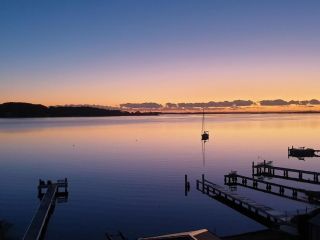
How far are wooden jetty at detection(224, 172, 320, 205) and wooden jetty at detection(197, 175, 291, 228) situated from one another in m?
6.89

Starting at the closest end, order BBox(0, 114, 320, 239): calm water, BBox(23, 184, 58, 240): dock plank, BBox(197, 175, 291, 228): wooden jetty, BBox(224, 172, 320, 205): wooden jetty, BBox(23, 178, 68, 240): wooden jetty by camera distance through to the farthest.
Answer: BBox(23, 184, 58, 240): dock plank, BBox(23, 178, 68, 240): wooden jetty, BBox(197, 175, 291, 228): wooden jetty, BBox(0, 114, 320, 239): calm water, BBox(224, 172, 320, 205): wooden jetty

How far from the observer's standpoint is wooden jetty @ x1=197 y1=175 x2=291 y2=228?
105ft

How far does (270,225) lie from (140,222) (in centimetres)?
1237

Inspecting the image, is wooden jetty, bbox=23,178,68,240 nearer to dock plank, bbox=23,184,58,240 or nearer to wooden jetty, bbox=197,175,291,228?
dock plank, bbox=23,184,58,240

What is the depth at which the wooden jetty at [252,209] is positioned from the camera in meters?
32.1

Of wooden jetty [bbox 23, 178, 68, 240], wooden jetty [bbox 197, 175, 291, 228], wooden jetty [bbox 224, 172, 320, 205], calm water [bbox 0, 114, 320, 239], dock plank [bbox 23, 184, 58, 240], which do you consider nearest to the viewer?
dock plank [bbox 23, 184, 58, 240]

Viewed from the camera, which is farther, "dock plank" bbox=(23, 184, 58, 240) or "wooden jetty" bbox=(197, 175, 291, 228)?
"wooden jetty" bbox=(197, 175, 291, 228)

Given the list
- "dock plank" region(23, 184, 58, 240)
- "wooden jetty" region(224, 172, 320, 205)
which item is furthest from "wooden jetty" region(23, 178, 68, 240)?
"wooden jetty" region(224, 172, 320, 205)

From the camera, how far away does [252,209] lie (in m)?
38.2

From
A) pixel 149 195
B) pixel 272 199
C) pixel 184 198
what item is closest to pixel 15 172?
pixel 149 195

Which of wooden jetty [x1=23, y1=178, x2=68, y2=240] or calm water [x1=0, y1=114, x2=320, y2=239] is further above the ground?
wooden jetty [x1=23, y1=178, x2=68, y2=240]

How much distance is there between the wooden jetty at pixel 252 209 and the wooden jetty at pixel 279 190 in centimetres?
689

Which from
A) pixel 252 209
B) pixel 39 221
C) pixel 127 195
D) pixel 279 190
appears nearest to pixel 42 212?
pixel 39 221

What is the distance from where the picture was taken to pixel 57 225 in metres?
37.0
